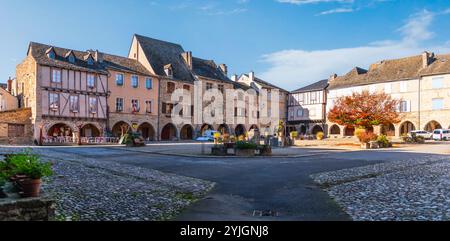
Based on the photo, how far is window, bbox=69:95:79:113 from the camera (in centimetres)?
3347

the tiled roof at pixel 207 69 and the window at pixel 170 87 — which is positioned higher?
the tiled roof at pixel 207 69

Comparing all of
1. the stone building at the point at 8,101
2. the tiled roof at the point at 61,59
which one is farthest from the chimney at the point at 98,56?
the stone building at the point at 8,101

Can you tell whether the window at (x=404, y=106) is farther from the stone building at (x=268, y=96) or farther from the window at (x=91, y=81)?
the window at (x=91, y=81)

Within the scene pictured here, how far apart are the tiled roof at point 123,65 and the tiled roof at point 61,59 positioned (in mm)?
1483

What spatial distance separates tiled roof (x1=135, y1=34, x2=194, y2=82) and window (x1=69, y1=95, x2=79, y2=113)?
10.7m

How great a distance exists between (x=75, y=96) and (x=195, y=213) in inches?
1245

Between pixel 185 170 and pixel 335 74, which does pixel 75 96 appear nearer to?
pixel 185 170

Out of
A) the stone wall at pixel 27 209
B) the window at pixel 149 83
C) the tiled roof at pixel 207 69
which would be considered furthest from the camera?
the tiled roof at pixel 207 69

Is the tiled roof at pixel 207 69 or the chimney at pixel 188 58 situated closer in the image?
the chimney at pixel 188 58

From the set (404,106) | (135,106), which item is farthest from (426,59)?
(135,106)

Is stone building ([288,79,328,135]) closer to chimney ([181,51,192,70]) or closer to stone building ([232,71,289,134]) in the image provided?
stone building ([232,71,289,134])

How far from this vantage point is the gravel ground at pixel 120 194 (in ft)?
18.9

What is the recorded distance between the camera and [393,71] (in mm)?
46812
